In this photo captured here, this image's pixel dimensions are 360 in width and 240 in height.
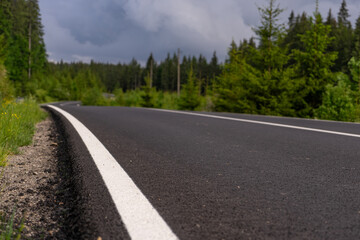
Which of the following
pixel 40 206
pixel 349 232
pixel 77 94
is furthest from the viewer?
pixel 77 94

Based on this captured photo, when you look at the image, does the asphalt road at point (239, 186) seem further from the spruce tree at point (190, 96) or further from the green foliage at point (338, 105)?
the spruce tree at point (190, 96)

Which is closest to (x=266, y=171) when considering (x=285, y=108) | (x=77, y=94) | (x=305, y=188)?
(x=305, y=188)

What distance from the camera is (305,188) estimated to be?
2.21 m

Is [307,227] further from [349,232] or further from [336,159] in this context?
[336,159]

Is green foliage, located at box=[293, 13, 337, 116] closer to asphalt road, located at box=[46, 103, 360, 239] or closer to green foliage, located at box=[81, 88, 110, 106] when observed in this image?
asphalt road, located at box=[46, 103, 360, 239]

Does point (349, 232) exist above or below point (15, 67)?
below

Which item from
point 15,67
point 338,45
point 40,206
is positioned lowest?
point 40,206

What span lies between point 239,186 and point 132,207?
0.91m

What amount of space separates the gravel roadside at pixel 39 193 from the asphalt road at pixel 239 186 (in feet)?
0.54

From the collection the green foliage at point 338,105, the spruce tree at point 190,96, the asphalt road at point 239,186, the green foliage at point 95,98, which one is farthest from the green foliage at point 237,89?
the green foliage at point 95,98

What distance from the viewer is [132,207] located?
1.75m

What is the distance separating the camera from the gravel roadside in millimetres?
1603

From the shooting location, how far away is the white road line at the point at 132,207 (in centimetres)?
143

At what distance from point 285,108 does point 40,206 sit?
17.6 metres
